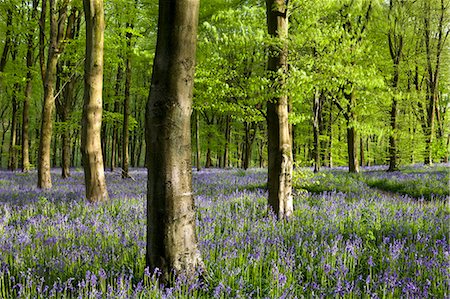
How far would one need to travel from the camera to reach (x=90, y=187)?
8.00 metres

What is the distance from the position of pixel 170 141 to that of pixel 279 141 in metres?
3.53

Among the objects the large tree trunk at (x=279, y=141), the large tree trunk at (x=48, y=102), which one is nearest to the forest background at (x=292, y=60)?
the large tree trunk at (x=279, y=141)

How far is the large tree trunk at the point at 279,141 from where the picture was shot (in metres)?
6.22

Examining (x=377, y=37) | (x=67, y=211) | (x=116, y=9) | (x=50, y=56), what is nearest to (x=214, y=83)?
(x=67, y=211)

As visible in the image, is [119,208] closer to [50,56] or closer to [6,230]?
[6,230]

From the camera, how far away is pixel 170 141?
9.88 ft

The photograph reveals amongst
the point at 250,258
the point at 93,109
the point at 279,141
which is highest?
the point at 93,109

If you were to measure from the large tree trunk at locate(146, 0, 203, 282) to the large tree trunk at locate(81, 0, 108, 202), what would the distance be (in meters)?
5.42

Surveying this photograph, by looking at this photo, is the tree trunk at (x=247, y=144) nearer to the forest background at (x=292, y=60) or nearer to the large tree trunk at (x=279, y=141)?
the forest background at (x=292, y=60)

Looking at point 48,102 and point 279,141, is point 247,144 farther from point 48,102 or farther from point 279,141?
point 279,141

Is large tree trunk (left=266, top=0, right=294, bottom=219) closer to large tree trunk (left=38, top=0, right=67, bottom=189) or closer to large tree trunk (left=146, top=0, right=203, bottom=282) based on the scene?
large tree trunk (left=146, top=0, right=203, bottom=282)

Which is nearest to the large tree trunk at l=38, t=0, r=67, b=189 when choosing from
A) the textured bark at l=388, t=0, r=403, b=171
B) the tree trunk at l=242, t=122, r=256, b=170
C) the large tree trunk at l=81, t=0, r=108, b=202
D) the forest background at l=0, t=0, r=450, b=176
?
the forest background at l=0, t=0, r=450, b=176

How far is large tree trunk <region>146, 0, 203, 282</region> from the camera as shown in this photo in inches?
118

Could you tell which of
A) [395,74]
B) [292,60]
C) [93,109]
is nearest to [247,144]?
[395,74]
